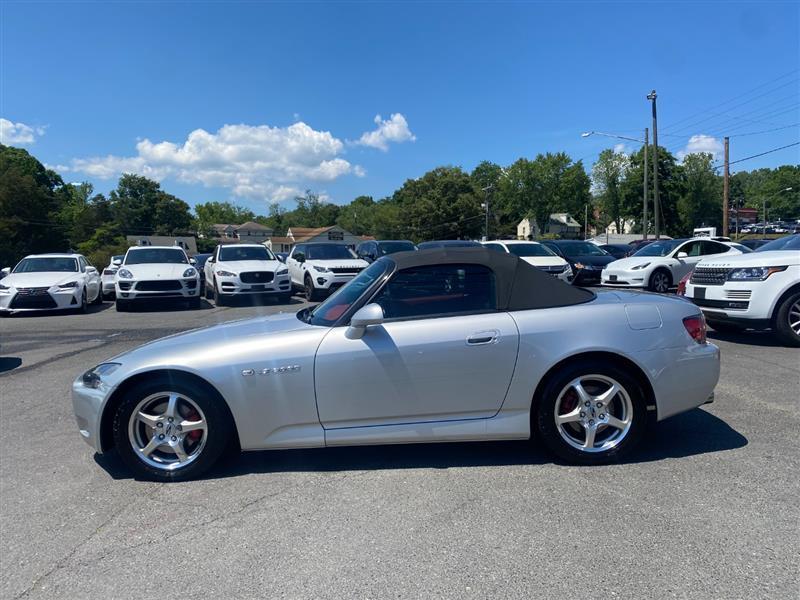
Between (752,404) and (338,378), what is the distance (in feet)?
12.7

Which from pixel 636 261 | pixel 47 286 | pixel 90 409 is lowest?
pixel 90 409

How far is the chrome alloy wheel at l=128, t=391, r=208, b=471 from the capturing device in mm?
3412

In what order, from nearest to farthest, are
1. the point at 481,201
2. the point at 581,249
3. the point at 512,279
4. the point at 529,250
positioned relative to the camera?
the point at 512,279 < the point at 529,250 < the point at 581,249 < the point at 481,201

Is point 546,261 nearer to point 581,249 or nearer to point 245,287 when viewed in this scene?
point 581,249

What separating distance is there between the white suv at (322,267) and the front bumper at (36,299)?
18.5ft

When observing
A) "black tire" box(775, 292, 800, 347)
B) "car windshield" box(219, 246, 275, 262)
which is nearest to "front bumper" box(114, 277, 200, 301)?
"car windshield" box(219, 246, 275, 262)

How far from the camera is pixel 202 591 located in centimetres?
235

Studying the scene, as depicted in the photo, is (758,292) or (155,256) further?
(155,256)

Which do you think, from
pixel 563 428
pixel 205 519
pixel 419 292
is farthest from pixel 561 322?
pixel 205 519

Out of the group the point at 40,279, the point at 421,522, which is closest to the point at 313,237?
the point at 40,279

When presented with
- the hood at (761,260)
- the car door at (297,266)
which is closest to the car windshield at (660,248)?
the hood at (761,260)

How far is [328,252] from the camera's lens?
15383 mm

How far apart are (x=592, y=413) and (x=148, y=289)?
38.1 feet

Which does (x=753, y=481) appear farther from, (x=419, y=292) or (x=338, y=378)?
(x=338, y=378)
